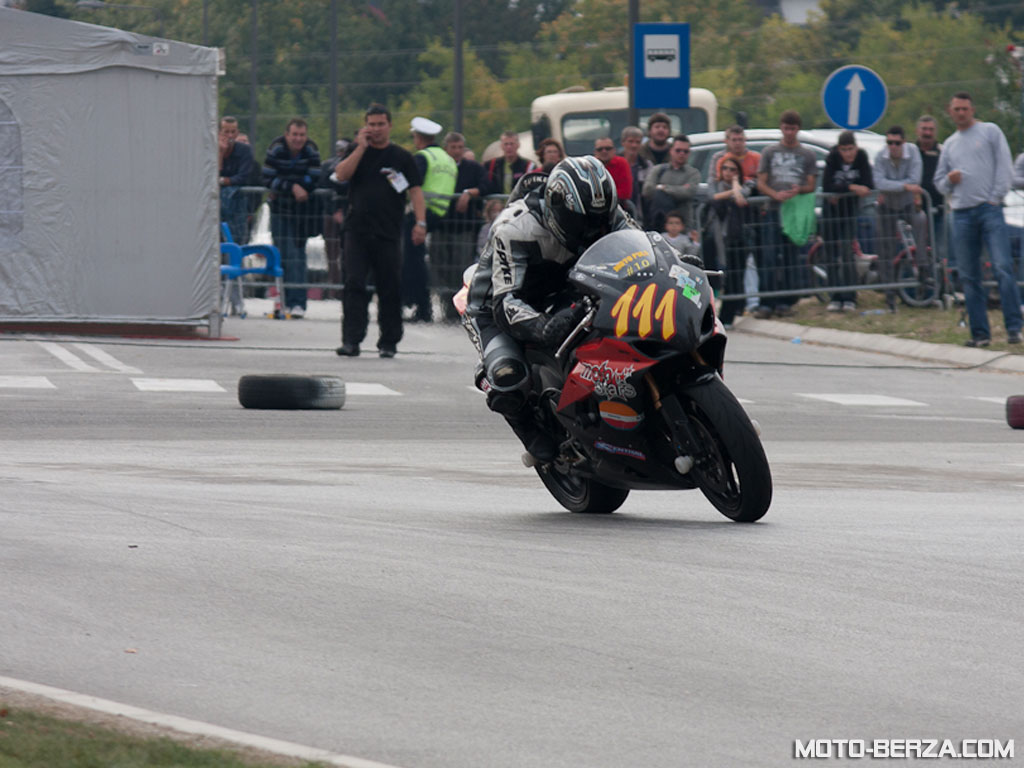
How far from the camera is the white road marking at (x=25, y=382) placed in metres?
16.0

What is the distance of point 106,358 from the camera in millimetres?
18750

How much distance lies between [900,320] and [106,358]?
28.0 feet

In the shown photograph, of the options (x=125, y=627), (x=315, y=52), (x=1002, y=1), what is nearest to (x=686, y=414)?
(x=125, y=627)

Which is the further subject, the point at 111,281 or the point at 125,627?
the point at 111,281

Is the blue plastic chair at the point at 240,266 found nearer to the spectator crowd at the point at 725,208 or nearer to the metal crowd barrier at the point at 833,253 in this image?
the spectator crowd at the point at 725,208

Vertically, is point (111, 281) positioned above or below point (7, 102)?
below

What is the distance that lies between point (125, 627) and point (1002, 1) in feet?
297

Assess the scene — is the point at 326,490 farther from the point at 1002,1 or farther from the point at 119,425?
the point at 1002,1

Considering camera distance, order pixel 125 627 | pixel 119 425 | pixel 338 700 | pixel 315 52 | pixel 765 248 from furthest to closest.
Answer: pixel 315 52, pixel 765 248, pixel 119 425, pixel 125 627, pixel 338 700

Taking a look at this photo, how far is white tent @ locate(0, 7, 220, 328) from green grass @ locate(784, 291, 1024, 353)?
6.70m

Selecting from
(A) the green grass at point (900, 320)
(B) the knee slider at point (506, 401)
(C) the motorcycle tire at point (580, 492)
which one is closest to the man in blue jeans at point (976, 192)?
(A) the green grass at point (900, 320)

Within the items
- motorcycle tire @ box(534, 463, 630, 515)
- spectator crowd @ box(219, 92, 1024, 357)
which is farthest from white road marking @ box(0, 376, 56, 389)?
motorcycle tire @ box(534, 463, 630, 515)

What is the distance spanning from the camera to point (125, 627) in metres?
6.40

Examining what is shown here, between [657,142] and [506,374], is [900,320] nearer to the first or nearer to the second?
[657,142]
